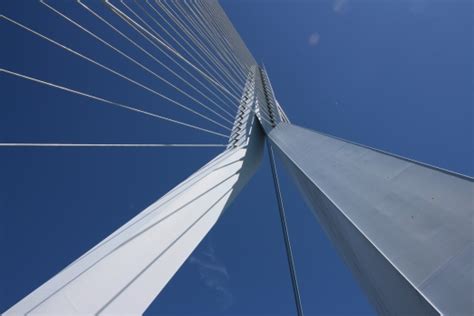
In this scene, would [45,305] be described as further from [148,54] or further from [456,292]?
[148,54]

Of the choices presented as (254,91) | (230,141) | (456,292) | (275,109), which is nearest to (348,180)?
(456,292)

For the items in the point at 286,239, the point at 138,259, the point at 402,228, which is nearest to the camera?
the point at 402,228

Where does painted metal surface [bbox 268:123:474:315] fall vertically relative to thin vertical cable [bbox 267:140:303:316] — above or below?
above

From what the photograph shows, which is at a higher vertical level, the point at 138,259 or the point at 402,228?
the point at 402,228

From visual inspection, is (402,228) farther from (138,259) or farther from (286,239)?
(286,239)

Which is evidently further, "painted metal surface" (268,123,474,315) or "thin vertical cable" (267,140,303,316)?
"thin vertical cable" (267,140,303,316)

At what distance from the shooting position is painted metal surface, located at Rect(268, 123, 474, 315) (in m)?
1.05

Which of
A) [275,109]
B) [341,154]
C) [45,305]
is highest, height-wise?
[275,109]

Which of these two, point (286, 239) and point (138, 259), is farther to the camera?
point (286, 239)

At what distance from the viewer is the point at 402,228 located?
129 cm

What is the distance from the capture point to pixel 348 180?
5.64ft

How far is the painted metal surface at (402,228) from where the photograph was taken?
1049mm

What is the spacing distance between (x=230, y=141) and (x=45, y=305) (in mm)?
2816

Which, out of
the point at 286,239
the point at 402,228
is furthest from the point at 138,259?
the point at 286,239
